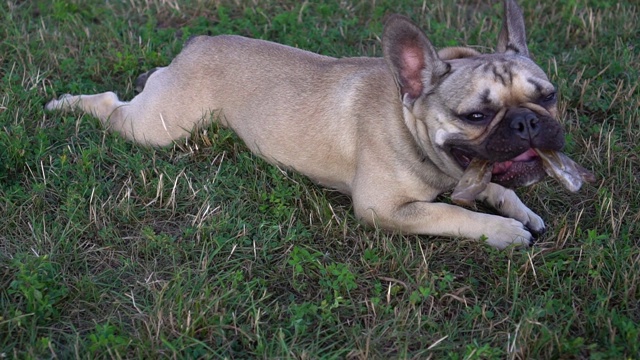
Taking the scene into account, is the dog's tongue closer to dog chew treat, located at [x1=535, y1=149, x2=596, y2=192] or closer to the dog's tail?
dog chew treat, located at [x1=535, y1=149, x2=596, y2=192]

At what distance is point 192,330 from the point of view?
3.03 m

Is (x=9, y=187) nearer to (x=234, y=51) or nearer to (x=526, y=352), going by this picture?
(x=234, y=51)

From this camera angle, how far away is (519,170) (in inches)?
135

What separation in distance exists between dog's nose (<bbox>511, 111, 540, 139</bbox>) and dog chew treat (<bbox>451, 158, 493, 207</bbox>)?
0.84ft

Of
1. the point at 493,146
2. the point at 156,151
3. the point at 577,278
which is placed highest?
the point at 493,146

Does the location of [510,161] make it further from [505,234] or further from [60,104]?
[60,104]

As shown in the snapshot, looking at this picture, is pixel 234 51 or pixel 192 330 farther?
pixel 234 51

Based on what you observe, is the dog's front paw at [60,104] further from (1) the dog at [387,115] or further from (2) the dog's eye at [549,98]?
(2) the dog's eye at [549,98]

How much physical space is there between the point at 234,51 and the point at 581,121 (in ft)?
6.78

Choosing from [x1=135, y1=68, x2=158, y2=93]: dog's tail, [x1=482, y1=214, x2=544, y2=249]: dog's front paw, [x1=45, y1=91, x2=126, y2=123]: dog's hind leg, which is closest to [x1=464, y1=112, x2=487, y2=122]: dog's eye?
[x1=482, y1=214, x2=544, y2=249]: dog's front paw

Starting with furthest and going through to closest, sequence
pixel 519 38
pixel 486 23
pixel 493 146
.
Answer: pixel 486 23 < pixel 519 38 < pixel 493 146

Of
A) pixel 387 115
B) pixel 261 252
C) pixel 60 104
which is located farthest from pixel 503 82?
pixel 60 104

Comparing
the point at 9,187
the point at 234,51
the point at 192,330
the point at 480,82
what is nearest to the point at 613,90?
the point at 480,82

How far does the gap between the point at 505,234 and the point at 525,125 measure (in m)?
0.64
